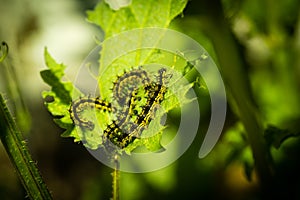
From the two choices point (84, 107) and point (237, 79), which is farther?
point (237, 79)

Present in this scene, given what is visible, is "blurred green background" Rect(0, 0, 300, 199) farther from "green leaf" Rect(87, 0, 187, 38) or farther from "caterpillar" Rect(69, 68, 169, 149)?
"caterpillar" Rect(69, 68, 169, 149)

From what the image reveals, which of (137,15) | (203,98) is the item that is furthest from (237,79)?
(203,98)

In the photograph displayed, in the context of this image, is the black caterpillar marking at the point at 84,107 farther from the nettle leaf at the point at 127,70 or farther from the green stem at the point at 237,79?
the green stem at the point at 237,79

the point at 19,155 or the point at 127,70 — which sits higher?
the point at 127,70

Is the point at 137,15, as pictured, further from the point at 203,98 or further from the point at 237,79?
the point at 203,98

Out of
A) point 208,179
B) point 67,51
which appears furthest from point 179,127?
point 67,51

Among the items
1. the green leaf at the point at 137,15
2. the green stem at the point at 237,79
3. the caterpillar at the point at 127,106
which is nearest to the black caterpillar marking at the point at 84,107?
the caterpillar at the point at 127,106

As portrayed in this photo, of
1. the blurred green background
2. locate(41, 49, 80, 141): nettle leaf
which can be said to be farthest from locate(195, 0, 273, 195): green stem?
locate(41, 49, 80, 141): nettle leaf
